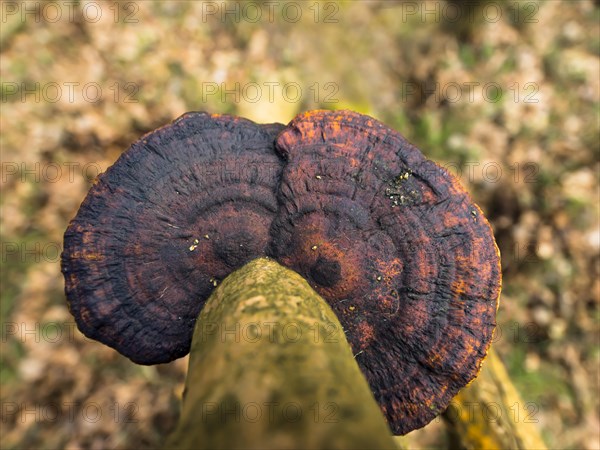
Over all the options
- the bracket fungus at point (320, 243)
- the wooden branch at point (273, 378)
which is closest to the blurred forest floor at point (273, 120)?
the bracket fungus at point (320, 243)

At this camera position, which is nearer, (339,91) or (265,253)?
(265,253)

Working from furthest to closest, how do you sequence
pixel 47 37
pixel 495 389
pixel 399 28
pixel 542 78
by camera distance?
pixel 399 28
pixel 542 78
pixel 47 37
pixel 495 389

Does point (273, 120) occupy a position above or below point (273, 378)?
below

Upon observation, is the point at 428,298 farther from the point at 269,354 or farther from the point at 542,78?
the point at 542,78

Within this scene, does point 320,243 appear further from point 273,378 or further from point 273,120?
point 273,120

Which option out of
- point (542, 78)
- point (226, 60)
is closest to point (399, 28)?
point (542, 78)

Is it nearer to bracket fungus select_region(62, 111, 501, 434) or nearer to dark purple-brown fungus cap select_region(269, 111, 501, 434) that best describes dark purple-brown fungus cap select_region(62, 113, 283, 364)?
bracket fungus select_region(62, 111, 501, 434)

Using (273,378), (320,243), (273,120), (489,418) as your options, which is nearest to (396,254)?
(320,243)
